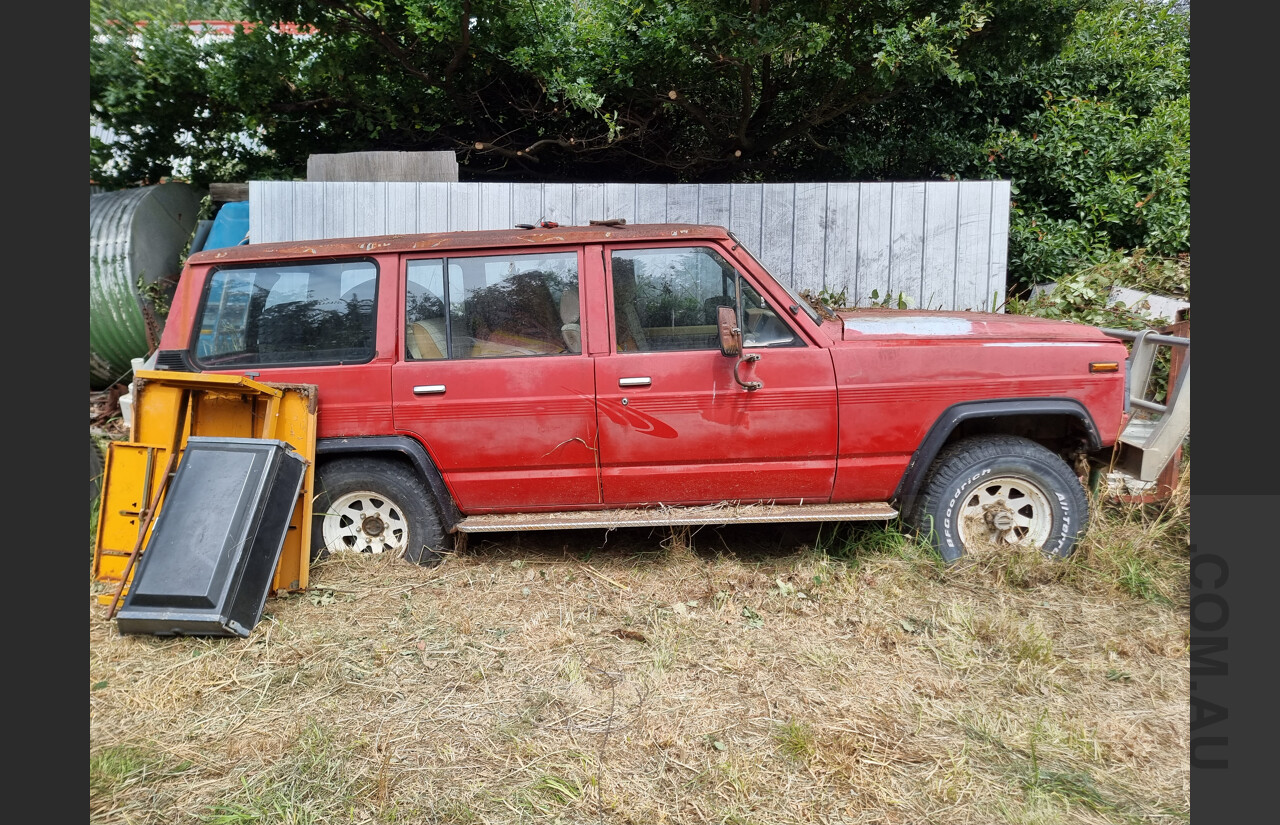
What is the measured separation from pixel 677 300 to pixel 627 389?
56 centimetres

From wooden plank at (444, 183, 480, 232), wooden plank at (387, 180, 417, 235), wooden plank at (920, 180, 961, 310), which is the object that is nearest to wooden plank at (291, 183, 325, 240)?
wooden plank at (387, 180, 417, 235)

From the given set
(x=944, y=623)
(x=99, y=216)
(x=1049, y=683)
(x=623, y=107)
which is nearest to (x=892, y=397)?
(x=944, y=623)

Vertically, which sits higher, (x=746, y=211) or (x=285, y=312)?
(x=746, y=211)

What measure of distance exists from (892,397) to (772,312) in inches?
29.9

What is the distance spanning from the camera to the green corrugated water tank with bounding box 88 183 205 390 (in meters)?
7.57

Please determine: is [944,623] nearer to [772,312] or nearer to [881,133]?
[772,312]

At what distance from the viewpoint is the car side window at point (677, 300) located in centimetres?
439

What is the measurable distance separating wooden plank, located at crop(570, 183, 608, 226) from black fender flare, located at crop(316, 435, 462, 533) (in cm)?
341

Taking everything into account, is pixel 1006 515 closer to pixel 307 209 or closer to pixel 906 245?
pixel 906 245

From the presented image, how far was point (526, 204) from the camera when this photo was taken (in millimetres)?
7211

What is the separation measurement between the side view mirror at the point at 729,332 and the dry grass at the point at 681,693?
119 centimetres

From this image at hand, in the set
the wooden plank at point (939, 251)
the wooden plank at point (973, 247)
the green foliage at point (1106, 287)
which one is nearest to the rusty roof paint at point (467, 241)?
the wooden plank at point (939, 251)

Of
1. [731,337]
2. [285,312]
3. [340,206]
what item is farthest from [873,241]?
[285,312]

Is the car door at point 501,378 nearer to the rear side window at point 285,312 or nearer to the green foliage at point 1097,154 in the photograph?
the rear side window at point 285,312
